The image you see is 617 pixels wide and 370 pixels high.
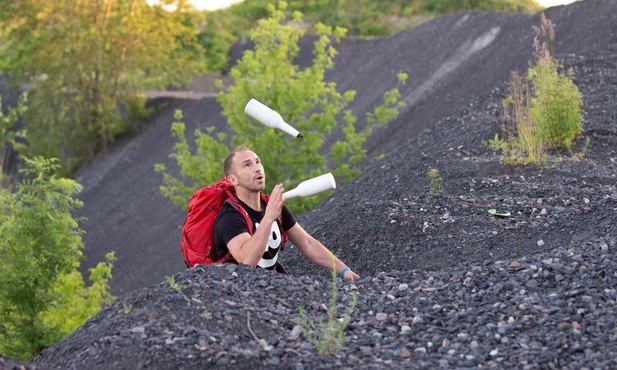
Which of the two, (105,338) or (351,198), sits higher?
(105,338)

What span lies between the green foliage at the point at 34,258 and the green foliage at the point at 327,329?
6451mm

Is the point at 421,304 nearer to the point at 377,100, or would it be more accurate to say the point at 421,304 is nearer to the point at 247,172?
the point at 247,172

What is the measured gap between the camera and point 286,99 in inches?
699

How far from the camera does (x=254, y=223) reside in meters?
7.78

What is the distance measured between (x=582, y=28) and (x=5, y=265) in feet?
49.2

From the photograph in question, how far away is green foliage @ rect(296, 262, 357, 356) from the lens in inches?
227

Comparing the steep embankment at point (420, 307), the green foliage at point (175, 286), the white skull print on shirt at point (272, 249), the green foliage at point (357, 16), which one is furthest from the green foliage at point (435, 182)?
the green foliage at point (357, 16)

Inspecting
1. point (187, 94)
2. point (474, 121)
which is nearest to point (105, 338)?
point (474, 121)

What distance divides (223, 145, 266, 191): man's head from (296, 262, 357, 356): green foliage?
5.13 feet

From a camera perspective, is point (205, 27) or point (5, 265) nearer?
point (5, 265)

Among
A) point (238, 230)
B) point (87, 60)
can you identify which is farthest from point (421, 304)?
point (87, 60)

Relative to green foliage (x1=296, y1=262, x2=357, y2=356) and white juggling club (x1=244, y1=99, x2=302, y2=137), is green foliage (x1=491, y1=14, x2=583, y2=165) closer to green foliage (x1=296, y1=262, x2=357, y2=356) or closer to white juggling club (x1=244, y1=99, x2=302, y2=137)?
white juggling club (x1=244, y1=99, x2=302, y2=137)

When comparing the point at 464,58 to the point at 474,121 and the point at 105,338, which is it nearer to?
the point at 474,121

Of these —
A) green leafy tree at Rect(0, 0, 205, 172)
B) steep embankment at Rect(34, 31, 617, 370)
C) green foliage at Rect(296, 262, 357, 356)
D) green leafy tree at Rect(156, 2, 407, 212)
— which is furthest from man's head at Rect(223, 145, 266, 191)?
green leafy tree at Rect(0, 0, 205, 172)
